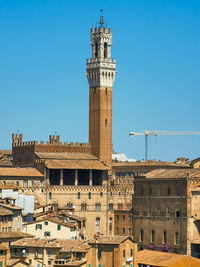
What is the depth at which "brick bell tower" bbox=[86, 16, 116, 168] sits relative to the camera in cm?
13400

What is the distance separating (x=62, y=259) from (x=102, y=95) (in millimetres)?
45360

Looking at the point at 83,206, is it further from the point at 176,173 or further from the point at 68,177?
the point at 176,173

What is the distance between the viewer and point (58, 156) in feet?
428

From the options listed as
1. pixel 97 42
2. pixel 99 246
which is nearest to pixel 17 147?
pixel 97 42

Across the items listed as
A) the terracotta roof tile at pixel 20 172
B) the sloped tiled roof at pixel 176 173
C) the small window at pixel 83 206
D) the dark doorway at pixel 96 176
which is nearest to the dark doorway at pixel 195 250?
the sloped tiled roof at pixel 176 173

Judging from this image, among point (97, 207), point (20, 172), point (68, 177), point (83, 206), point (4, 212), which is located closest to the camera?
point (4, 212)

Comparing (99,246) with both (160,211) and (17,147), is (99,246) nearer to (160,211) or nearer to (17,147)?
(160,211)

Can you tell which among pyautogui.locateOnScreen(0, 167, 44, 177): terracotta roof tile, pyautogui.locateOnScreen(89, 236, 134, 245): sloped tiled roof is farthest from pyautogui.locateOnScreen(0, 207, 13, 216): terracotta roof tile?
pyautogui.locateOnScreen(0, 167, 44, 177): terracotta roof tile

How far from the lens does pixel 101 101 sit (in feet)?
439

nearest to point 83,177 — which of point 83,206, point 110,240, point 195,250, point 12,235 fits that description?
point 83,206

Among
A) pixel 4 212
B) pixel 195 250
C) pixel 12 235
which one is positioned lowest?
pixel 195 250

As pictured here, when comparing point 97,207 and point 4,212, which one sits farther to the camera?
point 97,207

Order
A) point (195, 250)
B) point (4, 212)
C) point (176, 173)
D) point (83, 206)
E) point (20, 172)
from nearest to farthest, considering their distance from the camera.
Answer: point (4, 212)
point (195, 250)
point (176, 173)
point (20, 172)
point (83, 206)

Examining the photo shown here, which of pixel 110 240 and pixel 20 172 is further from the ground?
pixel 20 172
